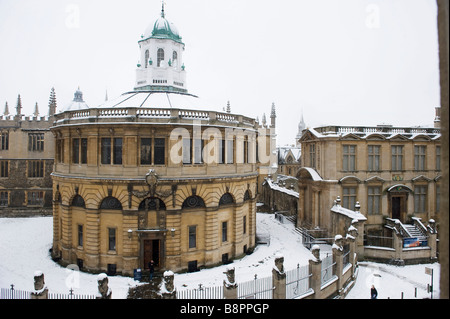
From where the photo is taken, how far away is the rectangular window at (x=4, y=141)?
1729 inches

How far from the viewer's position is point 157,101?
2777 cm

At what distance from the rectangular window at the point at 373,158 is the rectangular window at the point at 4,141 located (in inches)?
1830

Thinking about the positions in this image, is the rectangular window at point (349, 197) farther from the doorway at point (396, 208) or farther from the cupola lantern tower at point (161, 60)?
the cupola lantern tower at point (161, 60)

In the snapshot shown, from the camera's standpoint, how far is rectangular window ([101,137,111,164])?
76.1ft

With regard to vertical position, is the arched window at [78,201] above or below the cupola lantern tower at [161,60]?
below

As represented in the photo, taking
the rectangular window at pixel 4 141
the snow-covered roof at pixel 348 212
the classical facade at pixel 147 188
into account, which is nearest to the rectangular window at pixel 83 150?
the classical facade at pixel 147 188

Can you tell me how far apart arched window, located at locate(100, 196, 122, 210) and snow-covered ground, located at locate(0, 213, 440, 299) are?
493 centimetres

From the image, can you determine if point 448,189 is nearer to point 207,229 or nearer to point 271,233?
point 207,229

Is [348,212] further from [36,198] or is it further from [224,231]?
[36,198]

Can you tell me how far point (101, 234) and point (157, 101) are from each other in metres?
12.1

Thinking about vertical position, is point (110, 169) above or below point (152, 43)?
below

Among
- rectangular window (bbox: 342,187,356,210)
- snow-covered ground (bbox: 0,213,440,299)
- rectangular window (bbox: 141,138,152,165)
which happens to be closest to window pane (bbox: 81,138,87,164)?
rectangular window (bbox: 141,138,152,165)

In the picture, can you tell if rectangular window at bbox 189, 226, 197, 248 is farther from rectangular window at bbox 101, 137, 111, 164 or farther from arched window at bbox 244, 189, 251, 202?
rectangular window at bbox 101, 137, 111, 164
